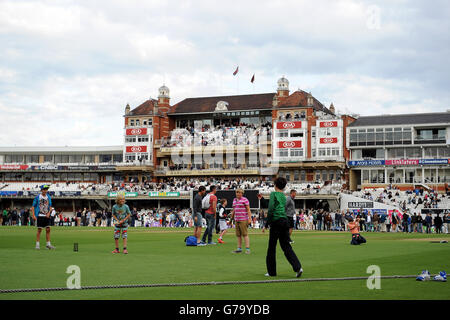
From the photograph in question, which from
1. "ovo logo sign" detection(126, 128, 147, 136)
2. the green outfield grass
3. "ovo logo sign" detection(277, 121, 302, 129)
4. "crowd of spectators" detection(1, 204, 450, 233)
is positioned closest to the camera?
the green outfield grass

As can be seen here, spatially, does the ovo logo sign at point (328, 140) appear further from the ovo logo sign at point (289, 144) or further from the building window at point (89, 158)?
the building window at point (89, 158)

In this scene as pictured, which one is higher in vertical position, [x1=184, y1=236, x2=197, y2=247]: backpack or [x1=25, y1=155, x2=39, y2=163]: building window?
[x1=25, y1=155, x2=39, y2=163]: building window

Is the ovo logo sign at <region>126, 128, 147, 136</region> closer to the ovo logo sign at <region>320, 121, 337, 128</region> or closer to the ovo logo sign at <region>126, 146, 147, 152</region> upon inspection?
the ovo logo sign at <region>126, 146, 147, 152</region>

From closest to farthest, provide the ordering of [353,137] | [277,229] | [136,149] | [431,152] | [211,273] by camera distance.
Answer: [277,229] < [211,273] < [431,152] < [353,137] < [136,149]

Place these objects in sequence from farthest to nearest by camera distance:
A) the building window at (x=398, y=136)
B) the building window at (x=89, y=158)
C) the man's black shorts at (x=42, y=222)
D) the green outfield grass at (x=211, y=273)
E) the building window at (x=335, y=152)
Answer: the building window at (x=89, y=158) < the building window at (x=335, y=152) < the building window at (x=398, y=136) < the man's black shorts at (x=42, y=222) < the green outfield grass at (x=211, y=273)

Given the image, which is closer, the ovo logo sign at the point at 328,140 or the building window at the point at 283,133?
the ovo logo sign at the point at 328,140

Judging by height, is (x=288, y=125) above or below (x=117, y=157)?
above

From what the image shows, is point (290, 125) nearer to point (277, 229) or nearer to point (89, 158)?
point (89, 158)

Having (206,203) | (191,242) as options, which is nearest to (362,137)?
(206,203)

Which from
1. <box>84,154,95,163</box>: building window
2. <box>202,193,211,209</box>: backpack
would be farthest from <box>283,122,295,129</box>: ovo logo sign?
<box>202,193,211,209</box>: backpack

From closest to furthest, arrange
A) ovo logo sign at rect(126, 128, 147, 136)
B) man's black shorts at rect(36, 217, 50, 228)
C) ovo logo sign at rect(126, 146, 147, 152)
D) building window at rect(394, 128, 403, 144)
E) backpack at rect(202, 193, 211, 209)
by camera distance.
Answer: man's black shorts at rect(36, 217, 50, 228)
backpack at rect(202, 193, 211, 209)
building window at rect(394, 128, 403, 144)
ovo logo sign at rect(126, 146, 147, 152)
ovo logo sign at rect(126, 128, 147, 136)

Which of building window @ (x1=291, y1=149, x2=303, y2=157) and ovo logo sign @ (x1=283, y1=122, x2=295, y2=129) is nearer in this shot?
building window @ (x1=291, y1=149, x2=303, y2=157)

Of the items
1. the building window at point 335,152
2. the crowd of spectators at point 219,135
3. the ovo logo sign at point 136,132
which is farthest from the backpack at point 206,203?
the ovo logo sign at point 136,132
